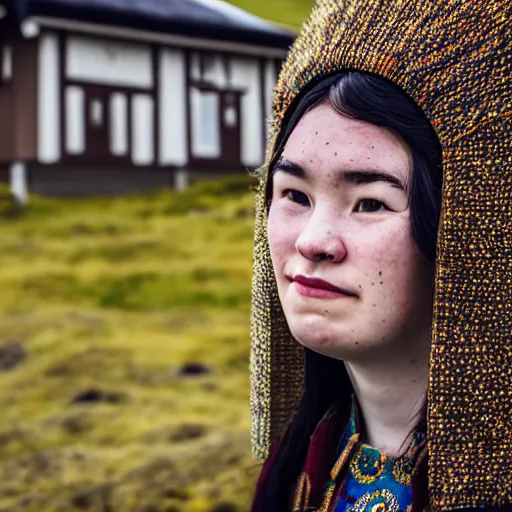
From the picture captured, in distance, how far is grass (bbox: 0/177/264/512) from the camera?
3.91 metres

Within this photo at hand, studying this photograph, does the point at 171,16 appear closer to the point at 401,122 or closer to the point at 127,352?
the point at 127,352

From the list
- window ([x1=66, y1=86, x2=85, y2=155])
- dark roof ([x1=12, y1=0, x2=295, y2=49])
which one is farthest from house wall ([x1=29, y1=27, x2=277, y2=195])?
dark roof ([x1=12, y1=0, x2=295, y2=49])

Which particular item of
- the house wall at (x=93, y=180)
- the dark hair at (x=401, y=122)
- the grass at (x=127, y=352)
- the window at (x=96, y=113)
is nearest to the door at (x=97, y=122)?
the window at (x=96, y=113)

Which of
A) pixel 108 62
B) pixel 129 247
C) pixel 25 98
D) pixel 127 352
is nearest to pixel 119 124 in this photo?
pixel 108 62

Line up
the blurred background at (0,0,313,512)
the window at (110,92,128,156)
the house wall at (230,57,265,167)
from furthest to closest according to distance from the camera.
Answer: the house wall at (230,57,265,167) → the window at (110,92,128,156) → the blurred background at (0,0,313,512)

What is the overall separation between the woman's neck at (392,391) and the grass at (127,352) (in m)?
0.59

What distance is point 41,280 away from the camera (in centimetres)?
738

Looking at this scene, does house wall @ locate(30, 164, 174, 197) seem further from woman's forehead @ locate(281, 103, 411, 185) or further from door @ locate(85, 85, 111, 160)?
woman's forehead @ locate(281, 103, 411, 185)

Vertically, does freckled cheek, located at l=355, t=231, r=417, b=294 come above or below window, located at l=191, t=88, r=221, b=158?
below

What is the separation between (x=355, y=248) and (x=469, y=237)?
164 mm

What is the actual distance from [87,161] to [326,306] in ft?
27.7

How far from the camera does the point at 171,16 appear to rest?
31.0ft

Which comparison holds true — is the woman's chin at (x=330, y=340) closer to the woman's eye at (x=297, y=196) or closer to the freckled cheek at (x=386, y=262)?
the freckled cheek at (x=386, y=262)

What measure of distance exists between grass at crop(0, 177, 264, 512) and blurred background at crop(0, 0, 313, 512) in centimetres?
2
